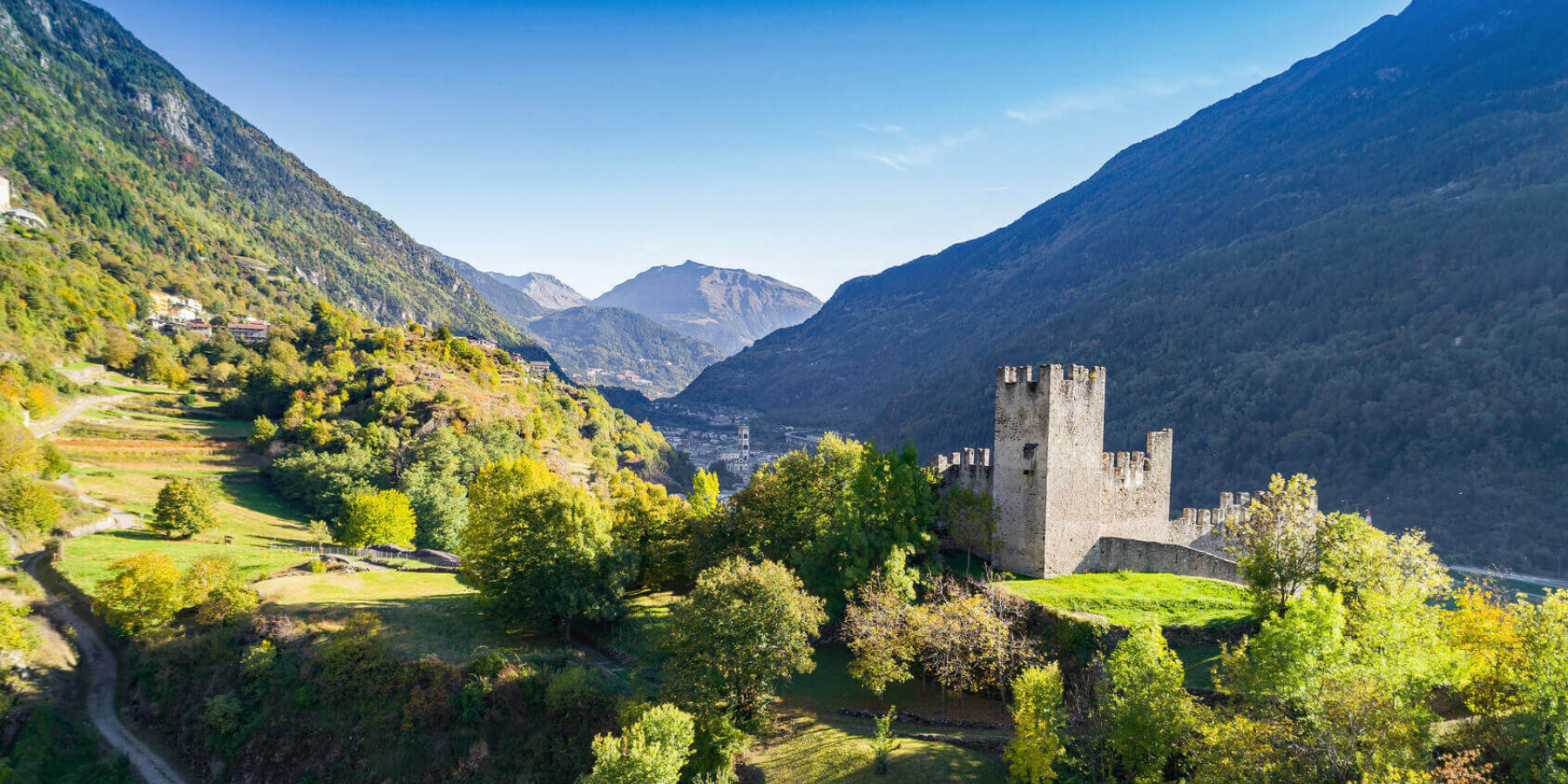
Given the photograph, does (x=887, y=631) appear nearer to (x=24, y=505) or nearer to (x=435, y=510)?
(x=435, y=510)

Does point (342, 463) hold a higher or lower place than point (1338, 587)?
lower

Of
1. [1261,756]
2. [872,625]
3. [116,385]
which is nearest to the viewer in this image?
[1261,756]

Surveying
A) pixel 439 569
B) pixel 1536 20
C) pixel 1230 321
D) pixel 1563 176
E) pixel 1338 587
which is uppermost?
pixel 1536 20

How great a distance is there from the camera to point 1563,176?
5084 inches

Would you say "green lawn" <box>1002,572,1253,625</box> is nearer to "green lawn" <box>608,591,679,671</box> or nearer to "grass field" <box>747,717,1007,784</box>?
"grass field" <box>747,717,1007,784</box>

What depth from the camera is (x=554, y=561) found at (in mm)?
35000

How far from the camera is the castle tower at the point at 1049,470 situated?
1143 inches

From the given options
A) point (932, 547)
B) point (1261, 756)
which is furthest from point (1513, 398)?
point (1261, 756)

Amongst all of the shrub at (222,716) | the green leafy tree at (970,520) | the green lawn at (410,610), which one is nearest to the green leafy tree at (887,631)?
the green leafy tree at (970,520)

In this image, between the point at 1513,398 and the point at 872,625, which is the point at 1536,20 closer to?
the point at 1513,398

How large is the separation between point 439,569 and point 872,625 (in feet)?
A: 119

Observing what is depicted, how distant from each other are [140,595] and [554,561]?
20.5m

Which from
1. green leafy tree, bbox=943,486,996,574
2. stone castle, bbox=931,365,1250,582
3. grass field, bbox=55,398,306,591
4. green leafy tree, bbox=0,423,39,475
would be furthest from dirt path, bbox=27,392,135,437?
stone castle, bbox=931,365,1250,582

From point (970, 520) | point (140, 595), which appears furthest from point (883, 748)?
point (140, 595)
